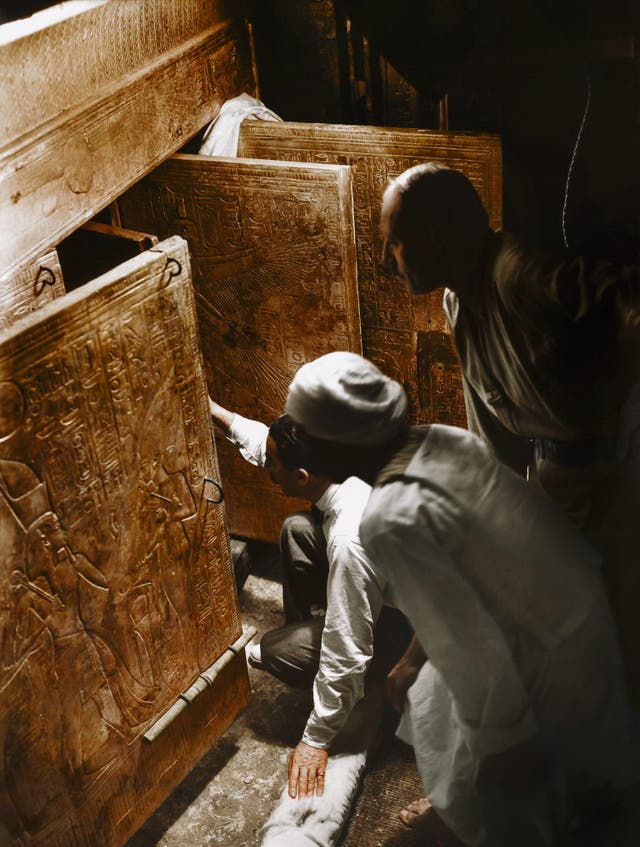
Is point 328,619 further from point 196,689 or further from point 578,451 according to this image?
point 578,451

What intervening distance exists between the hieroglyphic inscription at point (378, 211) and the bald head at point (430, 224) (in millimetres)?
703

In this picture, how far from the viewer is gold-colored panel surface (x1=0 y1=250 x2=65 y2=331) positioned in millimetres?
2064

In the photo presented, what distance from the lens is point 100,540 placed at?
6.85 ft

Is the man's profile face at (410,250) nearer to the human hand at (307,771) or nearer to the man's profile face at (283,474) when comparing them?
the man's profile face at (283,474)

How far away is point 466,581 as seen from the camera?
5.80 feet

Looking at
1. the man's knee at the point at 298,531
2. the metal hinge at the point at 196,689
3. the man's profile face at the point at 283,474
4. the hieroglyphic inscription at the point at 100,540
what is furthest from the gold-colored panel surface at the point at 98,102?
the metal hinge at the point at 196,689

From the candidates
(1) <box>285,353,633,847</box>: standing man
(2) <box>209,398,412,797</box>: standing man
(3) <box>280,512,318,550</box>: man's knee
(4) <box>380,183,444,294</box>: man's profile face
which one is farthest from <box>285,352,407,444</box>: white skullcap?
(3) <box>280,512,318,550</box>: man's knee

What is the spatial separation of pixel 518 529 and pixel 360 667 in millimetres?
805

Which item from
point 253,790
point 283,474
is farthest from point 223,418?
point 253,790

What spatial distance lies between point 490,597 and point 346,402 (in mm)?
475

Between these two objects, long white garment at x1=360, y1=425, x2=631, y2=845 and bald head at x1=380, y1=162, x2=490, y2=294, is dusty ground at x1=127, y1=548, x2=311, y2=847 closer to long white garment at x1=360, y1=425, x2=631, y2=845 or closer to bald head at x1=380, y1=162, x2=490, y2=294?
long white garment at x1=360, y1=425, x2=631, y2=845

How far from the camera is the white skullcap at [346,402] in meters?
1.74

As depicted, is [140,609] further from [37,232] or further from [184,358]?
[37,232]

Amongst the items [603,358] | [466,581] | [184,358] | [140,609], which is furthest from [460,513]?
[140,609]
